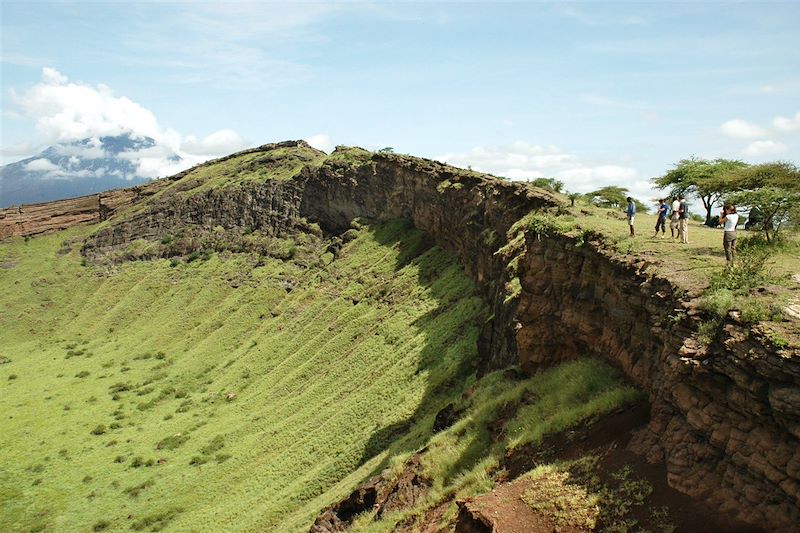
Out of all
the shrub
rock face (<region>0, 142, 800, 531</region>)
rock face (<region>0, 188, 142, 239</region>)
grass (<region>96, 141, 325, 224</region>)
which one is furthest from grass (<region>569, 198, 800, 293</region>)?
rock face (<region>0, 188, 142, 239</region>)

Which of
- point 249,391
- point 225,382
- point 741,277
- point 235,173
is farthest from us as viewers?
point 235,173

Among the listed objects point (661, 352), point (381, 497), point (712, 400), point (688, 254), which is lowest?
point (381, 497)

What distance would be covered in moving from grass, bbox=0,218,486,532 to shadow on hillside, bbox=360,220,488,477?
17cm

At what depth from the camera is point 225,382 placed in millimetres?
65125

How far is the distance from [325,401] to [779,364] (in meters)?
41.8

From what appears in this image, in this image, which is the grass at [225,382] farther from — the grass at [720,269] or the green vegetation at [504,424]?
the grass at [720,269]

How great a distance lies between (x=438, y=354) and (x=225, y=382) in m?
33.4

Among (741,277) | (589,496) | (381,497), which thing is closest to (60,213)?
(381,497)

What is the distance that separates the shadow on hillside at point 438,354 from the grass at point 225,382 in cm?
17

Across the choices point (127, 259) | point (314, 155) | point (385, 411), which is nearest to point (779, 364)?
point (385, 411)

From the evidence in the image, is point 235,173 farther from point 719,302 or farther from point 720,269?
point 719,302

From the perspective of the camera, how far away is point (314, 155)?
104 metres

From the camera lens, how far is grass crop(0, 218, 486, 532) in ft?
132

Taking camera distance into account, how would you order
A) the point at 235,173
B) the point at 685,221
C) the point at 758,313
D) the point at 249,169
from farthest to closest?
the point at 235,173, the point at 249,169, the point at 685,221, the point at 758,313
